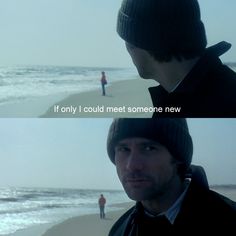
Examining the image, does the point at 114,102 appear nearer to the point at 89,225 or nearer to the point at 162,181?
the point at 162,181

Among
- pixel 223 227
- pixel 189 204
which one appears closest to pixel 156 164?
pixel 189 204

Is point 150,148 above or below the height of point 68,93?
below

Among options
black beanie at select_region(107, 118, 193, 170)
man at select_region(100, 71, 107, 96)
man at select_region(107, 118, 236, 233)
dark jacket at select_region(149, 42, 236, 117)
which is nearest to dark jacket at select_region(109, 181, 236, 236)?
man at select_region(107, 118, 236, 233)

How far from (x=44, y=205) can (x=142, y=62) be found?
62 cm

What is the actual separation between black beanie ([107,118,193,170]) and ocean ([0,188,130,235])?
0.21m

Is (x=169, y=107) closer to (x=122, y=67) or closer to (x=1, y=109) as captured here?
(x=122, y=67)

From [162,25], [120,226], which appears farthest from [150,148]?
[162,25]

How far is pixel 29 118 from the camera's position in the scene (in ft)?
6.61

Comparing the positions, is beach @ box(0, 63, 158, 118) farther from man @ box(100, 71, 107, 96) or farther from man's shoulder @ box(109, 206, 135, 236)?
man's shoulder @ box(109, 206, 135, 236)

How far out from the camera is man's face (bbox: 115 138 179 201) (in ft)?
6.34

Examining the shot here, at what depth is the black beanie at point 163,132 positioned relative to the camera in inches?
76.4

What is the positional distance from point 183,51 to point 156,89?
0.16 meters

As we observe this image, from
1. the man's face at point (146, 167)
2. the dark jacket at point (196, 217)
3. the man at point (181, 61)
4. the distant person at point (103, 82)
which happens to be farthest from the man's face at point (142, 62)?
the dark jacket at point (196, 217)

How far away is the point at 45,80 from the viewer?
6.57 feet
